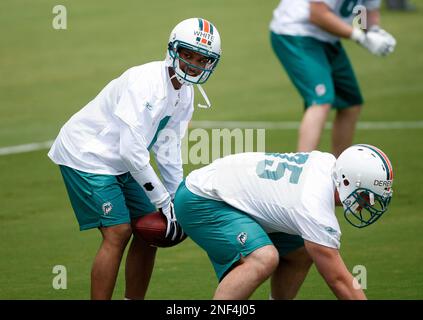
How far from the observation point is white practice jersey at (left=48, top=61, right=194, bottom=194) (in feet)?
26.2

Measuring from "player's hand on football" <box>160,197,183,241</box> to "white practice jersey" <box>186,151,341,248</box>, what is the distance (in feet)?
1.40

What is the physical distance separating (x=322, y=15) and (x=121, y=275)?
419cm

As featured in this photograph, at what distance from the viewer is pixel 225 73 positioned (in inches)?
764

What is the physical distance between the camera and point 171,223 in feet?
27.1

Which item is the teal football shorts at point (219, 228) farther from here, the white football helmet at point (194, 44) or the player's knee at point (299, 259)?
the white football helmet at point (194, 44)

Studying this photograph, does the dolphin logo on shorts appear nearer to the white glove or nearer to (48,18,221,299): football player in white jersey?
(48,18,221,299): football player in white jersey

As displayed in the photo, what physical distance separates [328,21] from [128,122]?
16.1ft

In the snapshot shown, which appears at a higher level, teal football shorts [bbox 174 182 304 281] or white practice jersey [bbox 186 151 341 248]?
white practice jersey [bbox 186 151 341 248]

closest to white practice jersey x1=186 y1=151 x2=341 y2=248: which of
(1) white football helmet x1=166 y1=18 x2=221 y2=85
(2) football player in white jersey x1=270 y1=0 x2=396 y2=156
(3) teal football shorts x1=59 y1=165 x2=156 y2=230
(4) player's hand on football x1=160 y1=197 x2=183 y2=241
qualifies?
(4) player's hand on football x1=160 y1=197 x2=183 y2=241

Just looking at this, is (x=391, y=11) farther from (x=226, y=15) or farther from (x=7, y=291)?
(x=7, y=291)

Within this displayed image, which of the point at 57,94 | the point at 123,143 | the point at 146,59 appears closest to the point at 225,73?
the point at 146,59

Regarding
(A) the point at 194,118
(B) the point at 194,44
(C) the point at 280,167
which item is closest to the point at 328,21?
(B) the point at 194,44

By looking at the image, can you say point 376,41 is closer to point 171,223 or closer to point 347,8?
point 347,8

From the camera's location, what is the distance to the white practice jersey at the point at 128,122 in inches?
315
